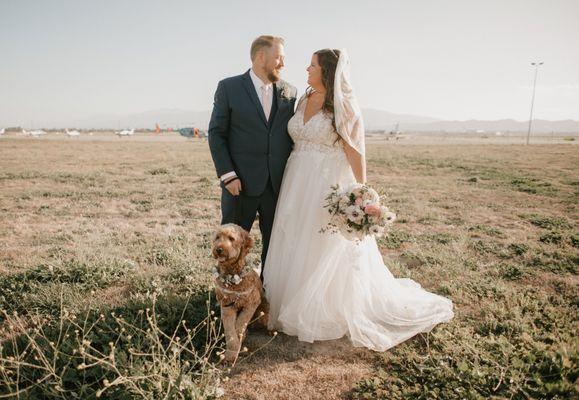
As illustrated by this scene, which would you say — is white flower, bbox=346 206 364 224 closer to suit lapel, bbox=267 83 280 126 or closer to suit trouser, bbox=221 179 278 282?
suit trouser, bbox=221 179 278 282

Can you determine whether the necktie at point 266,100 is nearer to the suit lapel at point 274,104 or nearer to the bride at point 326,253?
the suit lapel at point 274,104

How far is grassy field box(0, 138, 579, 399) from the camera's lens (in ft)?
9.82

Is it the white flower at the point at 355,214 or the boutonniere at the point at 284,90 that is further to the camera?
the boutonniere at the point at 284,90

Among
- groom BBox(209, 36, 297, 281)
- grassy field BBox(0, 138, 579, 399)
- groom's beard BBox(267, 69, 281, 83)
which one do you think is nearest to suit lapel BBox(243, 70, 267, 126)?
groom BBox(209, 36, 297, 281)

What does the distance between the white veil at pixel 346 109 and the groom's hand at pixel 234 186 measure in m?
1.26

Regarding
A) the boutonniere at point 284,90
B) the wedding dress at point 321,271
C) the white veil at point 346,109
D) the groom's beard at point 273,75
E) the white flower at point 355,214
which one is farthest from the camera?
the boutonniere at point 284,90

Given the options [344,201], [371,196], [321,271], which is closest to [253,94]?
[344,201]

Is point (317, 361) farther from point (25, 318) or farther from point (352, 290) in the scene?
point (25, 318)

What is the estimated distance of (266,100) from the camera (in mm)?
4117

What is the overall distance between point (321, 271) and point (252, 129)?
5.83 ft

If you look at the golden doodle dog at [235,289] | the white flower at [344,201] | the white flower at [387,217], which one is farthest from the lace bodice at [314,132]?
the golden doodle dog at [235,289]

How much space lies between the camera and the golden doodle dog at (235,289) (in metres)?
3.44

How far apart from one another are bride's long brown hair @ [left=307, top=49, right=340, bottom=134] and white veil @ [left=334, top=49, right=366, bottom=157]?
0.24 feet

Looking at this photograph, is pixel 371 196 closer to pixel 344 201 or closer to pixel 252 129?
pixel 344 201
